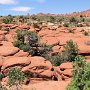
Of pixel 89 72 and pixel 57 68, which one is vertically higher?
pixel 89 72

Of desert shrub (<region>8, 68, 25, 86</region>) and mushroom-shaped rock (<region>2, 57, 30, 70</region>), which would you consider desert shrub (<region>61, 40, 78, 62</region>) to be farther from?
desert shrub (<region>8, 68, 25, 86</region>)

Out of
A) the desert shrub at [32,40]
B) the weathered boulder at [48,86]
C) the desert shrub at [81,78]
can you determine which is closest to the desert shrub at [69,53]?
the desert shrub at [32,40]

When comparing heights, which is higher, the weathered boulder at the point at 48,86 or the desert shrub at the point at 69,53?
the desert shrub at the point at 69,53

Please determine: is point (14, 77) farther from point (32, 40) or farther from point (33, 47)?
point (32, 40)

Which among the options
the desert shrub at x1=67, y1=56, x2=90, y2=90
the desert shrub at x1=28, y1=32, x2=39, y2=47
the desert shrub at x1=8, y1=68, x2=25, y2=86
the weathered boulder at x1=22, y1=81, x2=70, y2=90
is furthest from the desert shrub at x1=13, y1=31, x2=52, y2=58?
the desert shrub at x1=67, y1=56, x2=90, y2=90

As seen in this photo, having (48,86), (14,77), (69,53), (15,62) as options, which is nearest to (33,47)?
(69,53)

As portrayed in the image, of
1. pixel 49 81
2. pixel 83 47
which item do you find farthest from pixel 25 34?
pixel 49 81

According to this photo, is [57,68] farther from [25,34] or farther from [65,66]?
[25,34]

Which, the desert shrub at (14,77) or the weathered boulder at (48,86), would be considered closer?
the desert shrub at (14,77)

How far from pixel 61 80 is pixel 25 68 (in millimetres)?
3739

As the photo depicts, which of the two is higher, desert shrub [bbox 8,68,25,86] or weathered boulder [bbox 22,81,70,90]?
desert shrub [bbox 8,68,25,86]

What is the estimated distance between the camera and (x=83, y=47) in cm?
4150

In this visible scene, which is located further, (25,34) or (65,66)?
(25,34)

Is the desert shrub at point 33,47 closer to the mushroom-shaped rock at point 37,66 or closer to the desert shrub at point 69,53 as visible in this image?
the desert shrub at point 69,53
